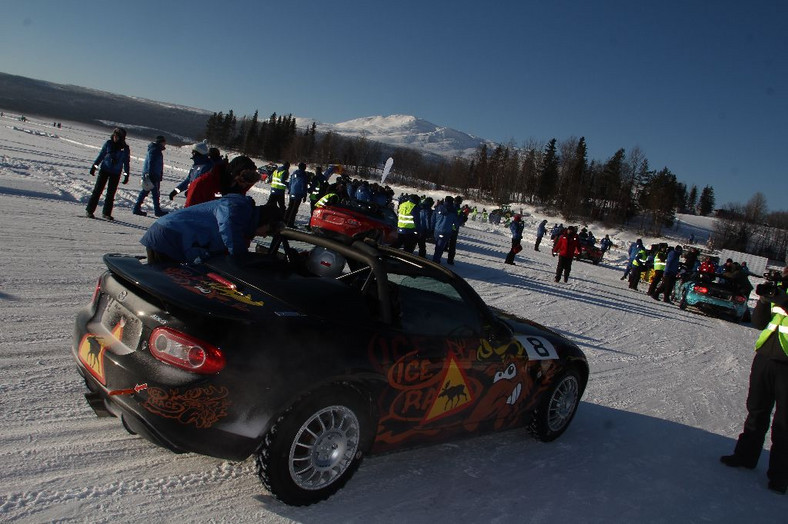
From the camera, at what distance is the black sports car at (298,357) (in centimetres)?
265

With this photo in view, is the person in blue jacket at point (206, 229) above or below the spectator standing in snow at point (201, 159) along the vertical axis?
below

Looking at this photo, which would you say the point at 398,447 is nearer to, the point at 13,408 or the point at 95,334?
the point at 95,334

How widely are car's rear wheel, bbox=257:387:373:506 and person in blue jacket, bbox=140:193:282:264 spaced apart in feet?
5.63

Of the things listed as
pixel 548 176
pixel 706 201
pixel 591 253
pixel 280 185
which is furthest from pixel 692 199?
pixel 280 185

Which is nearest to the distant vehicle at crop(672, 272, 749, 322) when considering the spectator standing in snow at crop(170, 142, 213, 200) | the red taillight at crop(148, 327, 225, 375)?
the spectator standing in snow at crop(170, 142, 213, 200)

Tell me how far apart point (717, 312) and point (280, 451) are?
1551 centimetres

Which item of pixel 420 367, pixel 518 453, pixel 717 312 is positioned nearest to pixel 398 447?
pixel 420 367

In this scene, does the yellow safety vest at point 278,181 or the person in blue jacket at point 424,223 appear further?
the yellow safety vest at point 278,181

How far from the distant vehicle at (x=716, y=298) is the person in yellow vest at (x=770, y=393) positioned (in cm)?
1151

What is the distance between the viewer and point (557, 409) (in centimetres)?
469

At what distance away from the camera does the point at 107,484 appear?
2.90m

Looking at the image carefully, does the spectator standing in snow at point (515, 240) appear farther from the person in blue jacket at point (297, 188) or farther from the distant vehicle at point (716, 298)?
the person in blue jacket at point (297, 188)

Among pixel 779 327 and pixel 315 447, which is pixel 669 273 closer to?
pixel 779 327

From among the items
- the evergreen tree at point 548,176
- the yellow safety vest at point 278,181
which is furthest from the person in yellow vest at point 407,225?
the evergreen tree at point 548,176
